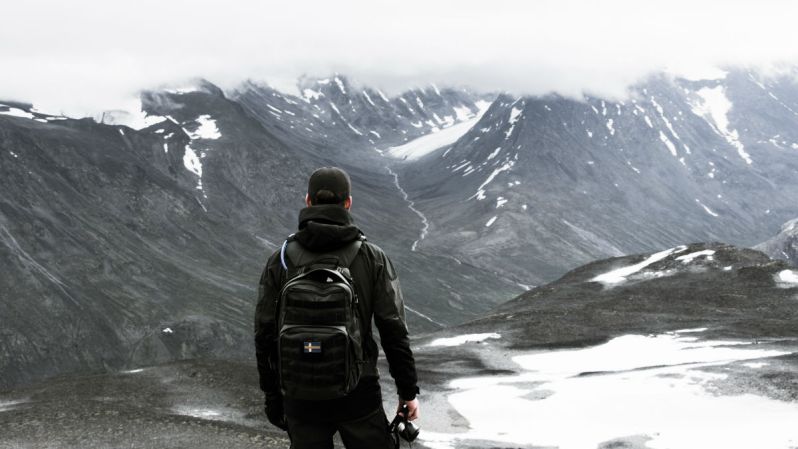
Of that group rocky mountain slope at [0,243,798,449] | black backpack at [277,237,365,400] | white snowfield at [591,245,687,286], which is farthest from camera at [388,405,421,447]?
white snowfield at [591,245,687,286]

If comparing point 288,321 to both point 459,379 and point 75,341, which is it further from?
point 75,341

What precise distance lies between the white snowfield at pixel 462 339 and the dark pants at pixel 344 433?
1584 inches

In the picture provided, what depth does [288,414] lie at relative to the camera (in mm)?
8523

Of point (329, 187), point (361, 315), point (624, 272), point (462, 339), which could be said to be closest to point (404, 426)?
point (361, 315)

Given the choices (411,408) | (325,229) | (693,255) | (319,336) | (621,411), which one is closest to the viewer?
(319,336)

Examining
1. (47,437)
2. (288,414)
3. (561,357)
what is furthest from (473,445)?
(561,357)

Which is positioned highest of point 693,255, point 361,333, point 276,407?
point 361,333

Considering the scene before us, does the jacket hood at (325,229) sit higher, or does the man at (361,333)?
the jacket hood at (325,229)

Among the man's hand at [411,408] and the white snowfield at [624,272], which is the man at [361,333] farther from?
the white snowfield at [624,272]

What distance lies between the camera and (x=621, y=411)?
953 inches

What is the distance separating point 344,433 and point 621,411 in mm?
17661

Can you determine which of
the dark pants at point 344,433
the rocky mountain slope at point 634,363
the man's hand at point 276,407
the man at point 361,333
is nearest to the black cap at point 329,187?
the man at point 361,333

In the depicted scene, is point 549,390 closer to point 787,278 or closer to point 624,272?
point 787,278

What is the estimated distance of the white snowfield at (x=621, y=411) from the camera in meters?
20.6
